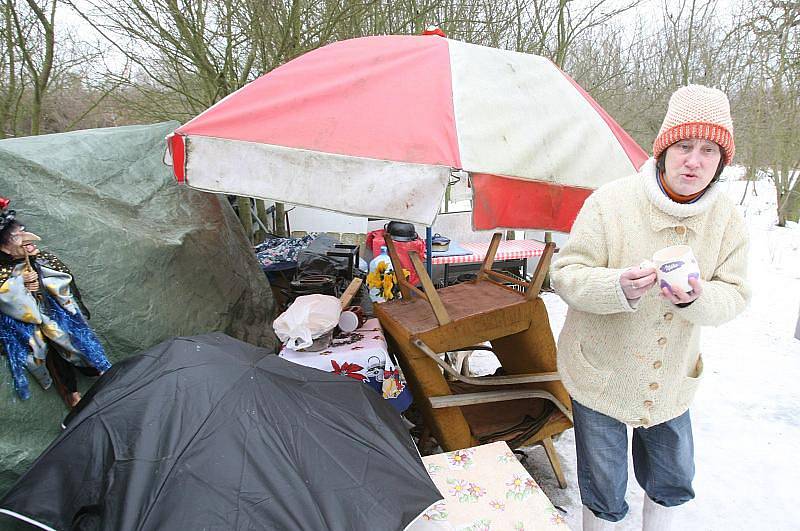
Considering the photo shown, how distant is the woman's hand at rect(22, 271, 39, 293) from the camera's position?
1753mm

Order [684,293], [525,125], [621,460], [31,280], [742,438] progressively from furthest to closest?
1. [742,438]
2. [525,125]
3. [621,460]
4. [31,280]
5. [684,293]

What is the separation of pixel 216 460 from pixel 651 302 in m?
1.47

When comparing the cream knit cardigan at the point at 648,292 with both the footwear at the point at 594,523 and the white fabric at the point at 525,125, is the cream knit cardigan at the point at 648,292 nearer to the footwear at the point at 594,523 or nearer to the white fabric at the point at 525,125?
the white fabric at the point at 525,125

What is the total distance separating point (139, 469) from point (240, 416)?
0.84ft

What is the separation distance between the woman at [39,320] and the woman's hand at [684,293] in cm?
218

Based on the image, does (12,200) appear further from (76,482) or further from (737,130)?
(737,130)

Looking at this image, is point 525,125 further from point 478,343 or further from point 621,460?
point 621,460

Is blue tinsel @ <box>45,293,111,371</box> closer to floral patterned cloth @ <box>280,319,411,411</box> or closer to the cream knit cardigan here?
floral patterned cloth @ <box>280,319,411,411</box>

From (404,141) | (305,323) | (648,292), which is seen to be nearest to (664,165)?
(648,292)

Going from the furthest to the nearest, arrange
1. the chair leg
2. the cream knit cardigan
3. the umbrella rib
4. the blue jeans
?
the chair leg, the blue jeans, the cream knit cardigan, the umbrella rib

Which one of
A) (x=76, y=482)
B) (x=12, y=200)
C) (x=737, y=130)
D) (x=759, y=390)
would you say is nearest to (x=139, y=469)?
(x=76, y=482)

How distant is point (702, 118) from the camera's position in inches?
58.6

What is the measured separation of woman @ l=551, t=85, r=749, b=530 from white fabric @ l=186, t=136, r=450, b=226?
594 millimetres

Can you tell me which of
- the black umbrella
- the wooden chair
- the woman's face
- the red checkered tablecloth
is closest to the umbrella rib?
the black umbrella
